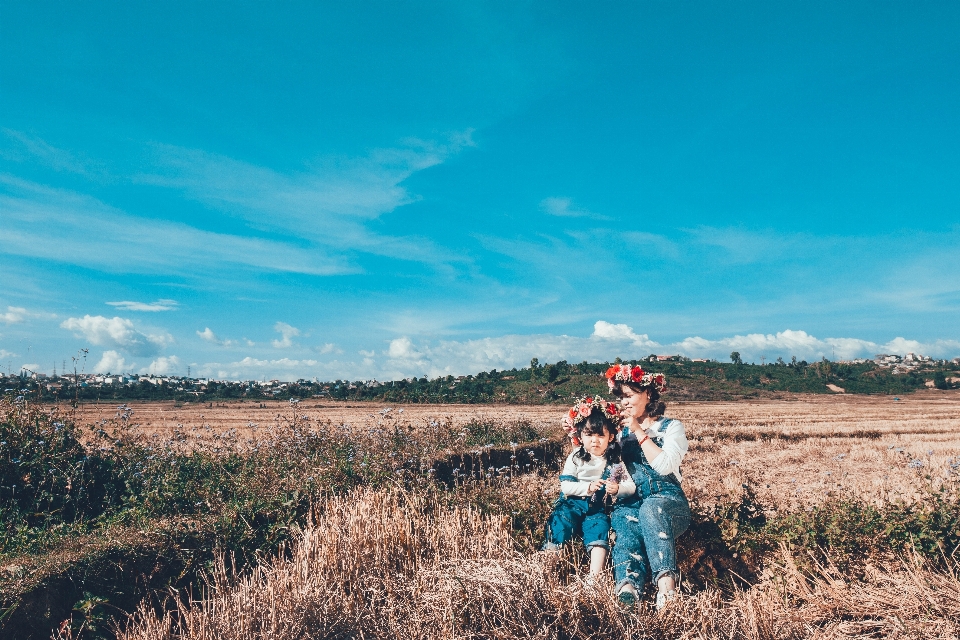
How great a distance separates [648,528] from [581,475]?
716 mm

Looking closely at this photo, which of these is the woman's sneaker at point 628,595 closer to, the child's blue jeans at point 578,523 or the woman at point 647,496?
the woman at point 647,496

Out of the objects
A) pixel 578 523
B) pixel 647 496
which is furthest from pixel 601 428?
pixel 578 523

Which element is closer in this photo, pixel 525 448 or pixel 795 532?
pixel 795 532

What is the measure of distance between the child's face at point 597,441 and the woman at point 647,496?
185mm

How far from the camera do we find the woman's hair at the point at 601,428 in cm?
442

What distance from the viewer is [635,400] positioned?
14.8ft

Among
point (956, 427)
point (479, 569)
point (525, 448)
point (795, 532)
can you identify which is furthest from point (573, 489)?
point (956, 427)

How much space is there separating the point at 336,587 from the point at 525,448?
8.96 meters

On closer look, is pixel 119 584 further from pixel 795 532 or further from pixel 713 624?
pixel 795 532

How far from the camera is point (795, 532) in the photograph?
4.49 m

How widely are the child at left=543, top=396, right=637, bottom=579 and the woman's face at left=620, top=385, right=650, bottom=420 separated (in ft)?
0.39

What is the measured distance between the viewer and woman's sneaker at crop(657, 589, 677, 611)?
3.31 meters

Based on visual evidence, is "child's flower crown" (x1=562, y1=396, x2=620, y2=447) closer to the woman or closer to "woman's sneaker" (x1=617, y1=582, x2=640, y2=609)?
the woman

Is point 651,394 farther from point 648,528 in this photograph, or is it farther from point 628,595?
point 628,595
